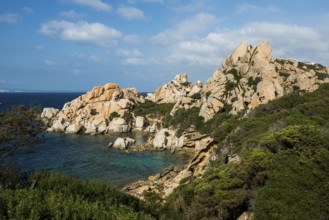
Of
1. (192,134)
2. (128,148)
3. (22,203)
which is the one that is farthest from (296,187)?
(192,134)

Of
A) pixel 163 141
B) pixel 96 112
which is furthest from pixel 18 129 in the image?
pixel 96 112

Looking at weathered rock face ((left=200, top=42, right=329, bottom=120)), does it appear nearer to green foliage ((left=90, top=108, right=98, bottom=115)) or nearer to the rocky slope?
Answer: the rocky slope

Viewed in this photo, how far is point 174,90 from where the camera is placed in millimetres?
119812

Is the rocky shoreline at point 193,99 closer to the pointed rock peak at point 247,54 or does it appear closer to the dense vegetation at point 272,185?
the pointed rock peak at point 247,54

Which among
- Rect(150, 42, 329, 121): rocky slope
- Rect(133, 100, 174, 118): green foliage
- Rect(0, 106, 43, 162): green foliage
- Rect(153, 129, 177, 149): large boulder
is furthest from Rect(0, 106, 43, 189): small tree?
Rect(133, 100, 174, 118): green foliage

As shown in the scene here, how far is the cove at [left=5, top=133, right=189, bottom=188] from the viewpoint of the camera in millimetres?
49938

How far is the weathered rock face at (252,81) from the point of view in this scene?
7286 cm

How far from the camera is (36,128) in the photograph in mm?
27469

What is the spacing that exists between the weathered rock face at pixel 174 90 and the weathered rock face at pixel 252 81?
18446mm

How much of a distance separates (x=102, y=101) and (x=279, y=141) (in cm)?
8520

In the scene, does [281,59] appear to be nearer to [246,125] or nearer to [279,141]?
[246,125]

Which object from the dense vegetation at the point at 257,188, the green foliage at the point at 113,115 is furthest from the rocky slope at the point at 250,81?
the dense vegetation at the point at 257,188

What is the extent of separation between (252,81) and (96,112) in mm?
45930

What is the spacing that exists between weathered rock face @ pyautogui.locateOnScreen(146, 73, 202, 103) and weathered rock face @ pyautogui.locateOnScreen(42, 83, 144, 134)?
7.43 metres
